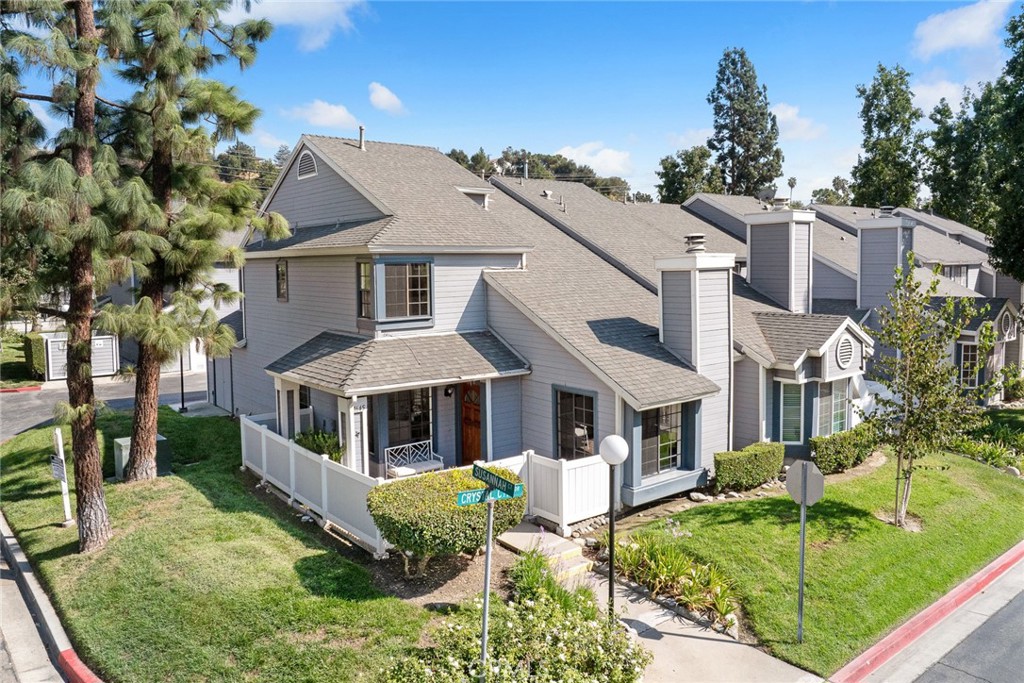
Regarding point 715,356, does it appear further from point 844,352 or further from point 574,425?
point 844,352

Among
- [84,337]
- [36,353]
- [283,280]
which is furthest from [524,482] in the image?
[36,353]

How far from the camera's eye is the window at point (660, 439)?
14125 millimetres

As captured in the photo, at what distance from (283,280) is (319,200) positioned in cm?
242

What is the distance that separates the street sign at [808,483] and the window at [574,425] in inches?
184

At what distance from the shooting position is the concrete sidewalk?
29.6 ft

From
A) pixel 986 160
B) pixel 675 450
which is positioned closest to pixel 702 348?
pixel 675 450

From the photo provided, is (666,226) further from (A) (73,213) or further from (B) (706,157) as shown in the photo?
(B) (706,157)

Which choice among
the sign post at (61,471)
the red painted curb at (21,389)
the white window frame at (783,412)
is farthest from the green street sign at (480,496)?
the red painted curb at (21,389)

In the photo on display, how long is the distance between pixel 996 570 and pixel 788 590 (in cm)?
480

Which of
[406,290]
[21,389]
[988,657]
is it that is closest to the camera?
[988,657]

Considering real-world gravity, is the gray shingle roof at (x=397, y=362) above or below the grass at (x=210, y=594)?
above

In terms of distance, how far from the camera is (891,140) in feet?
169

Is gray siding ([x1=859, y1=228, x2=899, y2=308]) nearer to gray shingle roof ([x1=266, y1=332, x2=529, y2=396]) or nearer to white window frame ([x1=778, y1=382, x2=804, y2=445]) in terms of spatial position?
white window frame ([x1=778, y1=382, x2=804, y2=445])

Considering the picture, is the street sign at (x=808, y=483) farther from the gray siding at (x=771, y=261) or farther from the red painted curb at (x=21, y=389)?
the red painted curb at (x=21, y=389)
